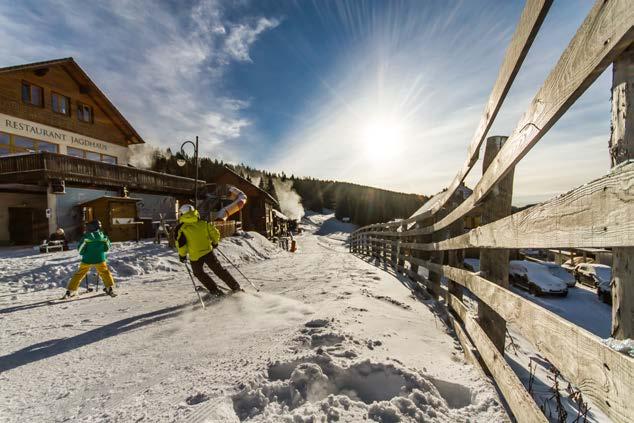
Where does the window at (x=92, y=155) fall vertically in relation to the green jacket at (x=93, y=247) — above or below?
above

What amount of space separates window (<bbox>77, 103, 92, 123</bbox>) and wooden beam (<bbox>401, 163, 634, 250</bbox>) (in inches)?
Result: 1028

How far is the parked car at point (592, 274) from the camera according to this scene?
19.7 metres

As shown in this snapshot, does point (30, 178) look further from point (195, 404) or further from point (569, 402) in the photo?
point (569, 402)

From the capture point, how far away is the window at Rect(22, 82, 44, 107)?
1688 cm

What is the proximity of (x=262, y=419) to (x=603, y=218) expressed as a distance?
2073mm

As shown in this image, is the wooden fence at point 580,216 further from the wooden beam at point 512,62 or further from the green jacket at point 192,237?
the green jacket at point 192,237

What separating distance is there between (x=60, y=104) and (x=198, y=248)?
20.4 meters

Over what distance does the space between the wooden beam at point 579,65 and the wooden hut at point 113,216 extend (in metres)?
17.2

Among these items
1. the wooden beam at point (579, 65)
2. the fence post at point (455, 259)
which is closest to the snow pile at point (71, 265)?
the fence post at point (455, 259)

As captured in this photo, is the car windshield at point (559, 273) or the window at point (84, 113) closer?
the car windshield at point (559, 273)

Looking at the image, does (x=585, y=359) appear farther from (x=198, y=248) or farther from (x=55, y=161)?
(x=55, y=161)

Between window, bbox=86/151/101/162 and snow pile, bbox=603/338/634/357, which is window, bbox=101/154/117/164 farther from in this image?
snow pile, bbox=603/338/634/357

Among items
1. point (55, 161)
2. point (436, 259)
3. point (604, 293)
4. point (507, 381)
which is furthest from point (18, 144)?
point (604, 293)

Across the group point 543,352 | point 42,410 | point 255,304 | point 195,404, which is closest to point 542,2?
point 543,352
